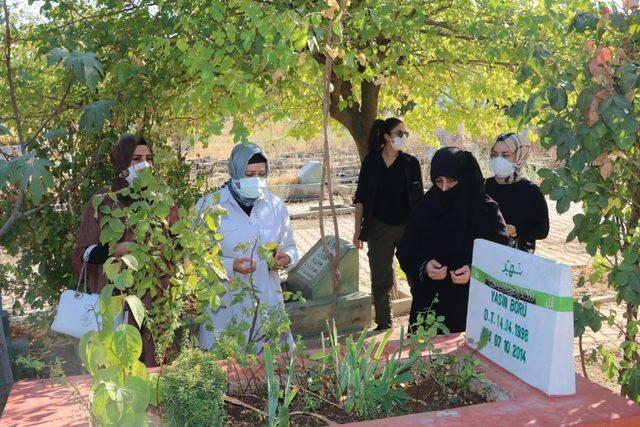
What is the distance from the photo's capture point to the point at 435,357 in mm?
2883

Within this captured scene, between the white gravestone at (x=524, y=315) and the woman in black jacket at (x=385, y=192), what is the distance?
268cm

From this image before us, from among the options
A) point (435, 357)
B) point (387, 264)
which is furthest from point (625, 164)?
point (387, 264)

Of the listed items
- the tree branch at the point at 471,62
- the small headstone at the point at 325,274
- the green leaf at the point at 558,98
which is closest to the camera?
the green leaf at the point at 558,98

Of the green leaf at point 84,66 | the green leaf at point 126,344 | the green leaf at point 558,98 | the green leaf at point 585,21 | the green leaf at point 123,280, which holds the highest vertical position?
the green leaf at point 585,21

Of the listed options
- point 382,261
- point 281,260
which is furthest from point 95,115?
point 382,261

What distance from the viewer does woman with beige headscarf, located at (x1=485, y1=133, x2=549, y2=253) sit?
4684 millimetres

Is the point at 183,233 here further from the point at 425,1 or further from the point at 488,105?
the point at 488,105

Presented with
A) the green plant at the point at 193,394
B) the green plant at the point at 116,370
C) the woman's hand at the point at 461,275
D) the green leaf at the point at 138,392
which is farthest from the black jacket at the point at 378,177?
the green leaf at the point at 138,392

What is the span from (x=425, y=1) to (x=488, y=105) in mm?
1199

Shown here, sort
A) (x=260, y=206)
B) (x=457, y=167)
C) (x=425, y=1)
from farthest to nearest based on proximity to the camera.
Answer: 1. (x=425, y=1)
2. (x=260, y=206)
3. (x=457, y=167)

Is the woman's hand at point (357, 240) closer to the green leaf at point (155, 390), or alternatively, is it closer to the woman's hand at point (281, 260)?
the woman's hand at point (281, 260)

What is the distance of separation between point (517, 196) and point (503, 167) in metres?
0.20

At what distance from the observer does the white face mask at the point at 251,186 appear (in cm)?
411

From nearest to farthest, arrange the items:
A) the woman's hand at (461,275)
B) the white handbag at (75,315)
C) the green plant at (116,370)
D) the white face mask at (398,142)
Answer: the green plant at (116,370), the white handbag at (75,315), the woman's hand at (461,275), the white face mask at (398,142)
